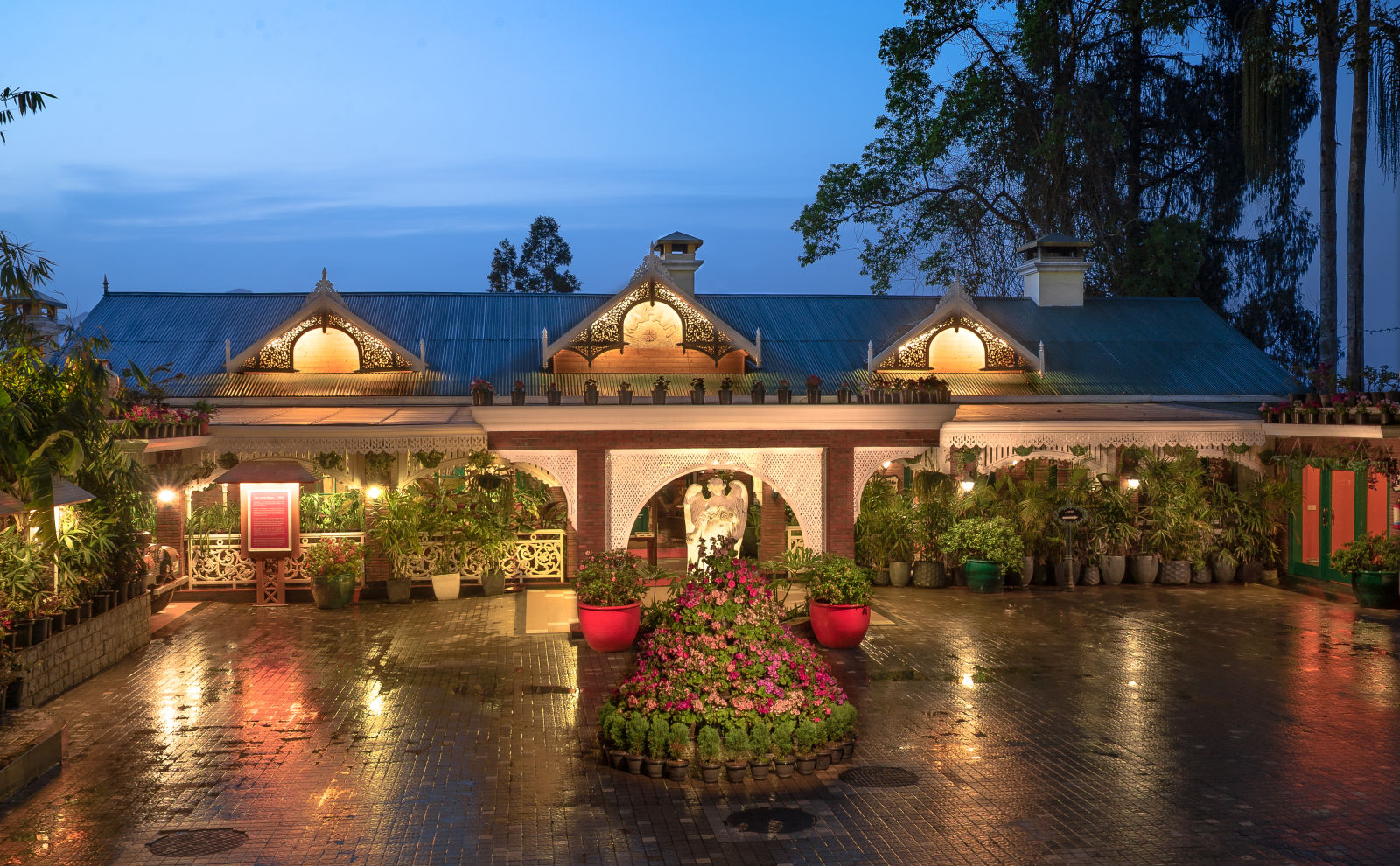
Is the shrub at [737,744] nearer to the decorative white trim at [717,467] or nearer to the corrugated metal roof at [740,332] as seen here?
the decorative white trim at [717,467]

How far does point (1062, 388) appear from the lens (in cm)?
2067

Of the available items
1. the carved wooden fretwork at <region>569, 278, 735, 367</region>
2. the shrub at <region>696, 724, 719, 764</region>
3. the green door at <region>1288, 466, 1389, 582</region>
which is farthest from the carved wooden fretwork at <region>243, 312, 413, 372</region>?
the green door at <region>1288, 466, 1389, 582</region>

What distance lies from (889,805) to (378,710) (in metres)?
4.87

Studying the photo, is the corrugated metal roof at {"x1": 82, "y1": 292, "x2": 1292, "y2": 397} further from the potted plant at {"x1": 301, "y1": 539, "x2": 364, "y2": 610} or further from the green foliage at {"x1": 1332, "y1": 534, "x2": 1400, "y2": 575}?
the green foliage at {"x1": 1332, "y1": 534, "x2": 1400, "y2": 575}

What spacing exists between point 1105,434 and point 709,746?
Result: 35.2ft

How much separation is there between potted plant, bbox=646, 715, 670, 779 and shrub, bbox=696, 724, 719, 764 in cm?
25

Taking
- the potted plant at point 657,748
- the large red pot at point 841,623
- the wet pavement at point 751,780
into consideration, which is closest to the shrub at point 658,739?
the potted plant at point 657,748

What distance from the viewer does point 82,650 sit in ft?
36.8

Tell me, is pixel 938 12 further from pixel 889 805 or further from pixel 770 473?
pixel 889 805

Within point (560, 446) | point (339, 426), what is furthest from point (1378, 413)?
point (339, 426)

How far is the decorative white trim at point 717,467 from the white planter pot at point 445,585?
303 cm

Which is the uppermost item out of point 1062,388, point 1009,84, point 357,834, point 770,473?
point 1009,84

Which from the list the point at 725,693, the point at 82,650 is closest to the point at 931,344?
the point at 725,693

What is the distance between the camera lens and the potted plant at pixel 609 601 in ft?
41.1
